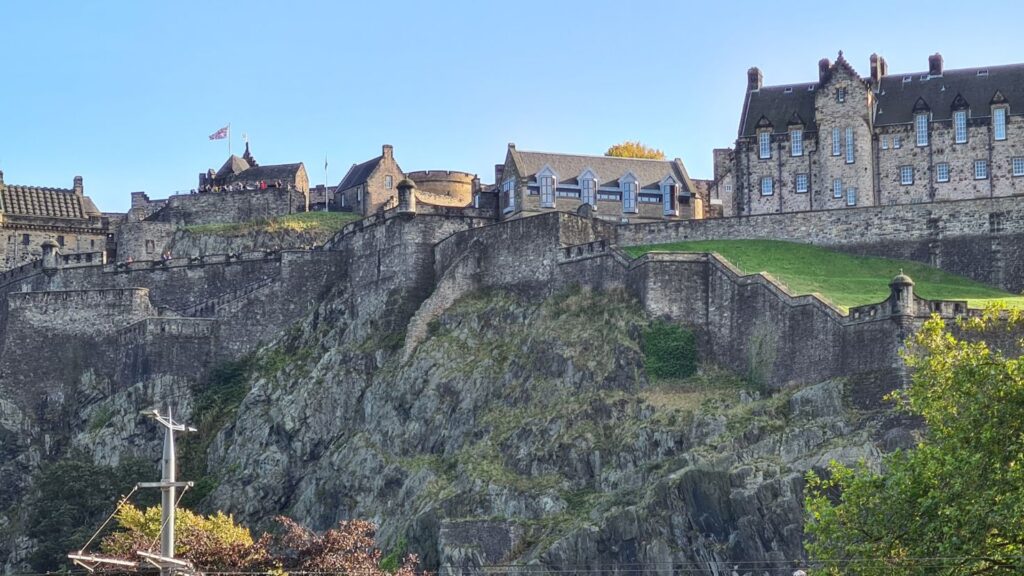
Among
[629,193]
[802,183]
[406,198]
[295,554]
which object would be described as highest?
[802,183]

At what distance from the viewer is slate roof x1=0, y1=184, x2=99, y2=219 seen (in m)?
114

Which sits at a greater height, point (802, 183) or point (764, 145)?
point (764, 145)

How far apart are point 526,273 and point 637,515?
1826cm

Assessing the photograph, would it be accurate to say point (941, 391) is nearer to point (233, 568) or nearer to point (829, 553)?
point (829, 553)

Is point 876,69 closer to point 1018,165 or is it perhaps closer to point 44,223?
point 1018,165

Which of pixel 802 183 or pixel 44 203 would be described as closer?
pixel 802 183

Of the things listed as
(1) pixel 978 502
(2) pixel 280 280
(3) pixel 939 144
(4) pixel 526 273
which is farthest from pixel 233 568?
(3) pixel 939 144

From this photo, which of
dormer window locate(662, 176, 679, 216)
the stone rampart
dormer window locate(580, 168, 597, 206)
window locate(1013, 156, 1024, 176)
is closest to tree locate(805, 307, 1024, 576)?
the stone rampart

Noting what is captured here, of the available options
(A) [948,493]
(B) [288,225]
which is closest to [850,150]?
(B) [288,225]

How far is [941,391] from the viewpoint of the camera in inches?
1860

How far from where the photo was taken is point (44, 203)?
378 ft

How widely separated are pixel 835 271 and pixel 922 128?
13169 millimetres

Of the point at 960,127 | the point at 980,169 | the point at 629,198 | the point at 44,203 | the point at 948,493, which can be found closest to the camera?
the point at 948,493

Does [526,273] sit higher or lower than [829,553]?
higher
